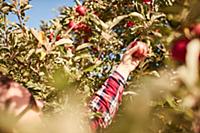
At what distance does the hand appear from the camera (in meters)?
2.13

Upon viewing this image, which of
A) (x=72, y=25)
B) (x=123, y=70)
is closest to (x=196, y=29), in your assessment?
(x=123, y=70)

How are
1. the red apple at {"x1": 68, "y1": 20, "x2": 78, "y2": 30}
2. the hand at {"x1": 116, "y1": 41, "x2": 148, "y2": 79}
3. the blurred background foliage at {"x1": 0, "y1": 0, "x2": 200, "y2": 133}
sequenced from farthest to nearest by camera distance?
the red apple at {"x1": 68, "y1": 20, "x2": 78, "y2": 30}, the hand at {"x1": 116, "y1": 41, "x2": 148, "y2": 79}, the blurred background foliage at {"x1": 0, "y1": 0, "x2": 200, "y2": 133}

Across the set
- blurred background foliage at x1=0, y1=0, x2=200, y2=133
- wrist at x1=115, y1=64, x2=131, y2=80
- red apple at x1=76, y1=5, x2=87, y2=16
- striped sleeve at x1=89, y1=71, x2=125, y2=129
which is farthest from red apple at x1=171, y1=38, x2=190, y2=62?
red apple at x1=76, y1=5, x2=87, y2=16

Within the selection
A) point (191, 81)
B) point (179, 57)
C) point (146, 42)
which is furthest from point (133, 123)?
point (146, 42)

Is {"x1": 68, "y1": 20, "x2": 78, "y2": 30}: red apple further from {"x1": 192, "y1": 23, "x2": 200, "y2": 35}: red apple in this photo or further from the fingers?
{"x1": 192, "y1": 23, "x2": 200, "y2": 35}: red apple

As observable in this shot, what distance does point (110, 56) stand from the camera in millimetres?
3637

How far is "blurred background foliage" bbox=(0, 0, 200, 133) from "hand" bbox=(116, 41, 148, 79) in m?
0.07

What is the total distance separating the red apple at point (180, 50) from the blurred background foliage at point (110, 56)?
0.01m

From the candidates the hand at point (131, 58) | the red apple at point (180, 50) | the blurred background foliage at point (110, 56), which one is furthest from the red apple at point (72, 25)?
the red apple at point (180, 50)

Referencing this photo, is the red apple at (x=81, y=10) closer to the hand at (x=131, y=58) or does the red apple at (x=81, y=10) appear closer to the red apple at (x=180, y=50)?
the hand at (x=131, y=58)

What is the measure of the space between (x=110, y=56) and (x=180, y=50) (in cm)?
274

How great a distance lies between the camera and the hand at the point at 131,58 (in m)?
2.13

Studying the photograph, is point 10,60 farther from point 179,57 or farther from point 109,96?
point 179,57

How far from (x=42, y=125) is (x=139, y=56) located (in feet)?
5.22
